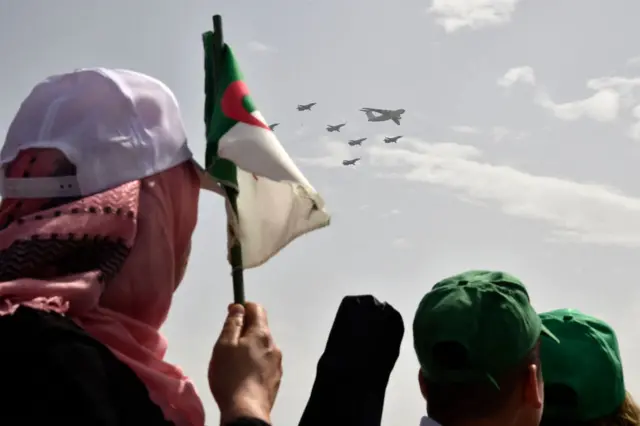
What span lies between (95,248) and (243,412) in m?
0.65

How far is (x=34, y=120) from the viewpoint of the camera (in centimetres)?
274

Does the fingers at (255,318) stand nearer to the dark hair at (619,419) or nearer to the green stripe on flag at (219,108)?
the green stripe on flag at (219,108)

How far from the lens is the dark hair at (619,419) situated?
11.7ft

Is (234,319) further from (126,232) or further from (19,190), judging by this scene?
(19,190)

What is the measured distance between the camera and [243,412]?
2350mm

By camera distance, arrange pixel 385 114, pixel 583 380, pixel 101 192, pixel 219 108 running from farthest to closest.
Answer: pixel 385 114 < pixel 583 380 < pixel 219 108 < pixel 101 192

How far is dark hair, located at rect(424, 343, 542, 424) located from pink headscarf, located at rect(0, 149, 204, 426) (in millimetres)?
884

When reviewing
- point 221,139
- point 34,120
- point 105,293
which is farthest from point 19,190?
point 221,139

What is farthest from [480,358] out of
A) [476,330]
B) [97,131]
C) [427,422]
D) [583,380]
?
[97,131]

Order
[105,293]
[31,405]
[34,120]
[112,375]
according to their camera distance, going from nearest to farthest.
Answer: [31,405]
[112,375]
[105,293]
[34,120]

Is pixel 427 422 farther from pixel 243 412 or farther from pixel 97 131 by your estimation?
pixel 97 131

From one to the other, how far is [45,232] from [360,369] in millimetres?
1056

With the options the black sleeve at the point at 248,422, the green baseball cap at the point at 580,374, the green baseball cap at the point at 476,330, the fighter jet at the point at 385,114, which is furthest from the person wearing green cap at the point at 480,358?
the fighter jet at the point at 385,114

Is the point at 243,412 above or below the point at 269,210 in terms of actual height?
below
